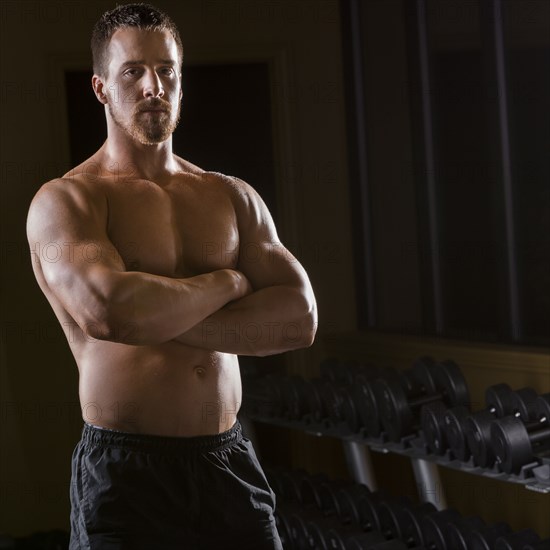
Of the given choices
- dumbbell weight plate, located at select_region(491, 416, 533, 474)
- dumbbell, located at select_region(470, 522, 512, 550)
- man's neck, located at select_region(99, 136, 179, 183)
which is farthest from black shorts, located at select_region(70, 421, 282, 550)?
dumbbell, located at select_region(470, 522, 512, 550)

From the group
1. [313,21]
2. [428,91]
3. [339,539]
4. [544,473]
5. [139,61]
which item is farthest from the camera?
[313,21]

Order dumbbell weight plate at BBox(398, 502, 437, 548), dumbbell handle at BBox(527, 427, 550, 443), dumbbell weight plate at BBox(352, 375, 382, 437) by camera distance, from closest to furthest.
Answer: dumbbell handle at BBox(527, 427, 550, 443) < dumbbell weight plate at BBox(398, 502, 437, 548) < dumbbell weight plate at BBox(352, 375, 382, 437)

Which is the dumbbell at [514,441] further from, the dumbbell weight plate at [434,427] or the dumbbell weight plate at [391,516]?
the dumbbell weight plate at [391,516]

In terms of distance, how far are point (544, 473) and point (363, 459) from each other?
100cm

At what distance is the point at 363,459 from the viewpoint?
363 cm

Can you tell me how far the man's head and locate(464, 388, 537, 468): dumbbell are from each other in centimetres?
158

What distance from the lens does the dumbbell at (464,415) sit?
2.96 metres

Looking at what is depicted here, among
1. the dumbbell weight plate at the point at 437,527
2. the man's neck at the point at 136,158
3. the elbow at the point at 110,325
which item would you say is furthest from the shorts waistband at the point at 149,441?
the dumbbell weight plate at the point at 437,527

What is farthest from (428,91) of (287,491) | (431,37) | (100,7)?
(287,491)

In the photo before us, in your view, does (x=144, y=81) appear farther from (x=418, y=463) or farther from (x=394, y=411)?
(x=418, y=463)

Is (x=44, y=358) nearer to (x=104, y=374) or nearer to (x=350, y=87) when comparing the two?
(x=350, y=87)

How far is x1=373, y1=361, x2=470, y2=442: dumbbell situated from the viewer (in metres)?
3.25

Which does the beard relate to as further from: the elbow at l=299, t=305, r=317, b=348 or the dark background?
the dark background

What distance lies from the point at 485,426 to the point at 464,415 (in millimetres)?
115
